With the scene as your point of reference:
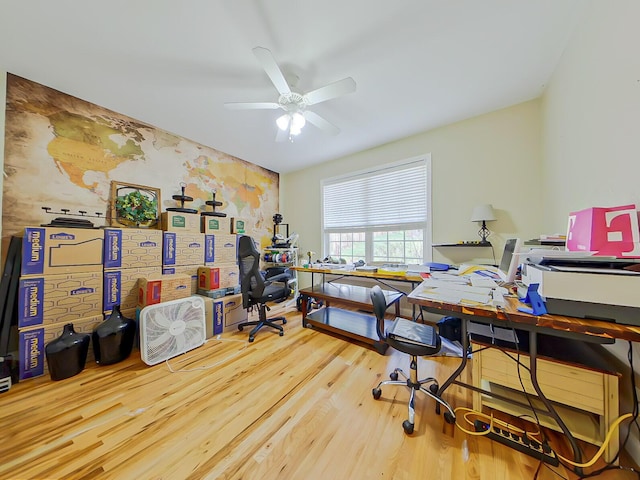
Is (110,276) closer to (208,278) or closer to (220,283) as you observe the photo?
(208,278)

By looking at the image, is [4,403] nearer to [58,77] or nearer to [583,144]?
[58,77]

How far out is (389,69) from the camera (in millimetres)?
1880

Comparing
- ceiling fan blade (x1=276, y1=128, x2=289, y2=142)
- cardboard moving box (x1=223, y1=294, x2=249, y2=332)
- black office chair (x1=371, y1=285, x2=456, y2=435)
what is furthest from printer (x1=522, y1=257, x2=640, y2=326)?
cardboard moving box (x1=223, y1=294, x2=249, y2=332)

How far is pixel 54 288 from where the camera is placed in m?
1.86

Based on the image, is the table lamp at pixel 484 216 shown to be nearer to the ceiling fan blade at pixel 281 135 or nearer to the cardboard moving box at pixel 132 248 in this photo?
the ceiling fan blade at pixel 281 135

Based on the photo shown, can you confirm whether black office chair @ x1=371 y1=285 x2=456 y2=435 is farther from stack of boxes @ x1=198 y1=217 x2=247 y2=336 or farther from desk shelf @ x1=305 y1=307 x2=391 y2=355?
stack of boxes @ x1=198 y1=217 x2=247 y2=336

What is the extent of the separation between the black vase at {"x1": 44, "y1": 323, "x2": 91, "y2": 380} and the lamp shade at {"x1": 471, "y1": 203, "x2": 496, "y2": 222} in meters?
4.17

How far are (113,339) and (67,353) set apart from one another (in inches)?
10.9

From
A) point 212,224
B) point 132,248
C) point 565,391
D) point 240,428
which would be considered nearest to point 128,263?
point 132,248

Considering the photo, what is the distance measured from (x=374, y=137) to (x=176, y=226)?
10.1 feet

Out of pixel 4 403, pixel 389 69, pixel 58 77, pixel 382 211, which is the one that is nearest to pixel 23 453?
pixel 4 403

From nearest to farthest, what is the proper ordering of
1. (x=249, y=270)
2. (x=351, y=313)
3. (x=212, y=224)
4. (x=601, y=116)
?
(x=601, y=116) < (x=249, y=270) < (x=351, y=313) < (x=212, y=224)

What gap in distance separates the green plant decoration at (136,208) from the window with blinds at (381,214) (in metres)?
2.69

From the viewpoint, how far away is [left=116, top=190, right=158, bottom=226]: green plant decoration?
246cm
